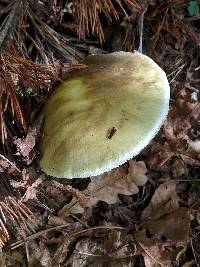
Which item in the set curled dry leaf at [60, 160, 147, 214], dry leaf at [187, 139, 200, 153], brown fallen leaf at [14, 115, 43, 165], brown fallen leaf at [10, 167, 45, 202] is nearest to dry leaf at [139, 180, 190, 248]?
curled dry leaf at [60, 160, 147, 214]

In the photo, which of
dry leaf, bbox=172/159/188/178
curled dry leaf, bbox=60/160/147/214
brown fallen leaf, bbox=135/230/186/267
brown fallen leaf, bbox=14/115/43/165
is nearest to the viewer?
brown fallen leaf, bbox=14/115/43/165

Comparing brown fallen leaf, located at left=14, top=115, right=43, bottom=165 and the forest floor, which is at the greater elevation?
brown fallen leaf, located at left=14, top=115, right=43, bottom=165

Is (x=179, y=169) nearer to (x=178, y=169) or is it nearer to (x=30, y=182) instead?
(x=178, y=169)

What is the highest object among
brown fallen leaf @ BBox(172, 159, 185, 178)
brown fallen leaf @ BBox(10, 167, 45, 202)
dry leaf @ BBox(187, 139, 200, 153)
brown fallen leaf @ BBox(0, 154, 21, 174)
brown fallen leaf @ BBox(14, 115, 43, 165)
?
brown fallen leaf @ BBox(14, 115, 43, 165)

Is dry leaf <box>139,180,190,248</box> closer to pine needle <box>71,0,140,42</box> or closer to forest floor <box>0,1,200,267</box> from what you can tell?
forest floor <box>0,1,200,267</box>

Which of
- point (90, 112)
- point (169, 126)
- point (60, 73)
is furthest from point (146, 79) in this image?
point (169, 126)

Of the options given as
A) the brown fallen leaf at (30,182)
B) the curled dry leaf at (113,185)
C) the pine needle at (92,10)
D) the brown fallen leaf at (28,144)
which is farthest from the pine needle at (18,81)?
the curled dry leaf at (113,185)

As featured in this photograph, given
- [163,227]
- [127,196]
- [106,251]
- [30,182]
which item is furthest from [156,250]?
[30,182]
